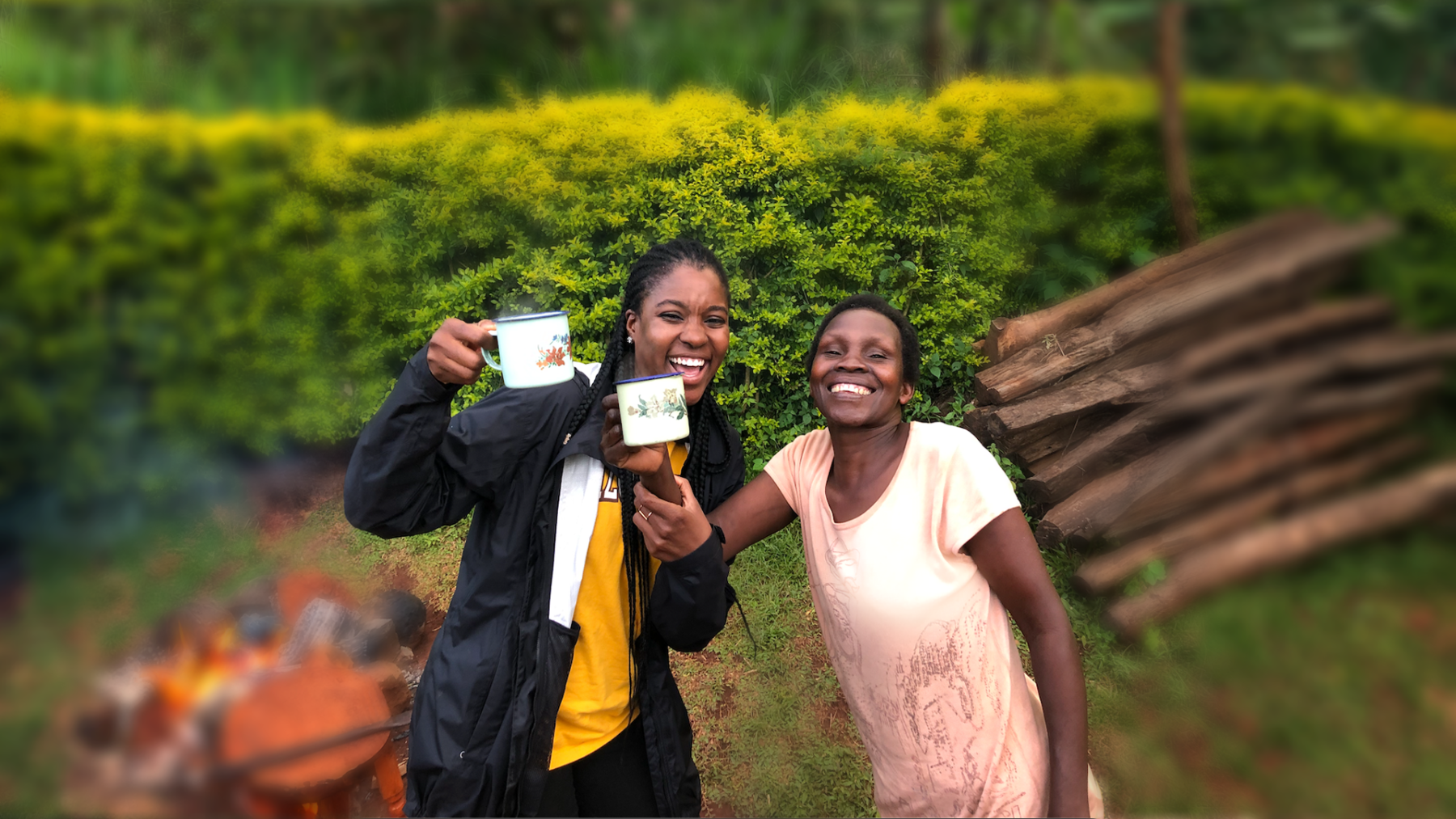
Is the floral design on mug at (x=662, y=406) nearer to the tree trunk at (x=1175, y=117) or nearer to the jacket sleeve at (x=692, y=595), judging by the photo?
the jacket sleeve at (x=692, y=595)

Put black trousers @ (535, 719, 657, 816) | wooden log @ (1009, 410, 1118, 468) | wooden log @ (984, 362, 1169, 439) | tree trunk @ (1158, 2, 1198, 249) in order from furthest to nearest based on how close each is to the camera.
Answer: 1. wooden log @ (1009, 410, 1118, 468)
2. black trousers @ (535, 719, 657, 816)
3. wooden log @ (984, 362, 1169, 439)
4. tree trunk @ (1158, 2, 1198, 249)

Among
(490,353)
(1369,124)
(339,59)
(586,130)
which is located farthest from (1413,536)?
(490,353)

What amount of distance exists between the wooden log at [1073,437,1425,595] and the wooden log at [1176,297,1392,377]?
0.13 m

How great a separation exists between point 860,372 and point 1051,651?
2.64 ft

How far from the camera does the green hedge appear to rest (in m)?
0.76

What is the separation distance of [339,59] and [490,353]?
82 cm

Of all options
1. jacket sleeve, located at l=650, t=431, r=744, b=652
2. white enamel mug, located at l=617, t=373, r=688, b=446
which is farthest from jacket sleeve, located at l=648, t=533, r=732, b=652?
white enamel mug, located at l=617, t=373, r=688, b=446

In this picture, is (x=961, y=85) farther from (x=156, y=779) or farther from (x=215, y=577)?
(x=215, y=577)

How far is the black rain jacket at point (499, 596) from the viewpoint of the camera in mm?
1639

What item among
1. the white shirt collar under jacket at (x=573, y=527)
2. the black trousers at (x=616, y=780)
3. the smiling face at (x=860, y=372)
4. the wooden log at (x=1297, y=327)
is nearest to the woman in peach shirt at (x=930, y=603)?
the smiling face at (x=860, y=372)

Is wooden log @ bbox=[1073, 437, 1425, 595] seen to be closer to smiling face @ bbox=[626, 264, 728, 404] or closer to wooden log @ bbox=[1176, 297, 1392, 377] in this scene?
wooden log @ bbox=[1176, 297, 1392, 377]

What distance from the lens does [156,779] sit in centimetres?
120

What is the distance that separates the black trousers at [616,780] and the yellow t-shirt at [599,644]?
0.29 ft

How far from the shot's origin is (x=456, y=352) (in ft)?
4.90
